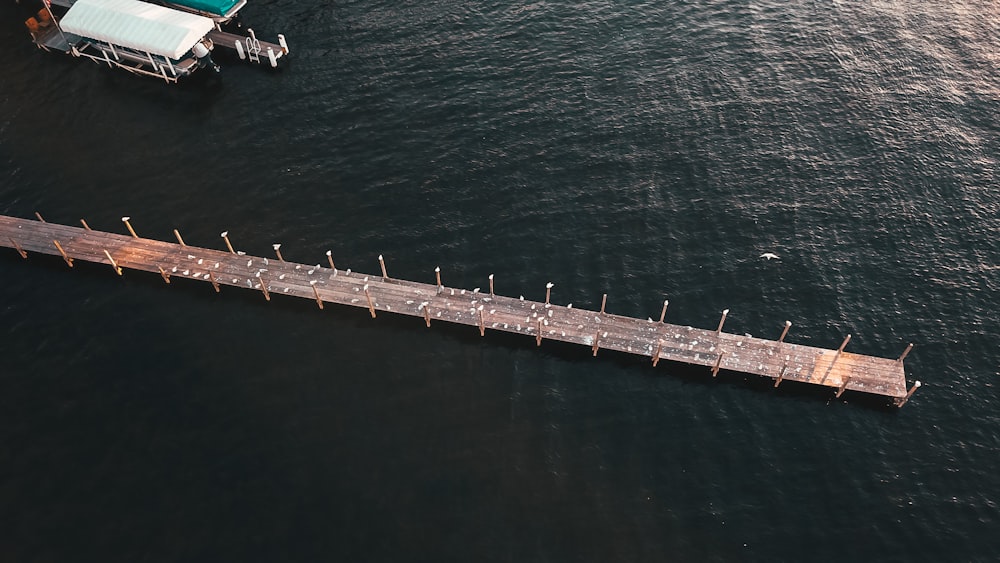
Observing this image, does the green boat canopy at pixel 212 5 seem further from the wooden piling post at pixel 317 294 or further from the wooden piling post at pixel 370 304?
the wooden piling post at pixel 370 304

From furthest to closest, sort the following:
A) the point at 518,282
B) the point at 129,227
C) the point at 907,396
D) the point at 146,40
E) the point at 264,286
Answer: the point at 146,40 → the point at 129,227 → the point at 518,282 → the point at 264,286 → the point at 907,396

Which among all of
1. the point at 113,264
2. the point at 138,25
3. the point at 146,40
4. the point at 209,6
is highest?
the point at 138,25

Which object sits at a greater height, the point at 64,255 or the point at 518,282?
the point at 64,255

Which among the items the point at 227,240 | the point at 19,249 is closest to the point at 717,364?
the point at 227,240

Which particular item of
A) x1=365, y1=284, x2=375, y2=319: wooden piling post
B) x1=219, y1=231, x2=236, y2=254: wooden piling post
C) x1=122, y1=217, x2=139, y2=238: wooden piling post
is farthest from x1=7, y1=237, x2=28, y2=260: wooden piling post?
x1=365, y1=284, x2=375, y2=319: wooden piling post

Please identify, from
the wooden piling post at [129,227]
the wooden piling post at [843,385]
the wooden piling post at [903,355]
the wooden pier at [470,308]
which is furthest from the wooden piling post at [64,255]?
the wooden piling post at [903,355]

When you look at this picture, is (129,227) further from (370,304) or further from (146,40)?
(146,40)
